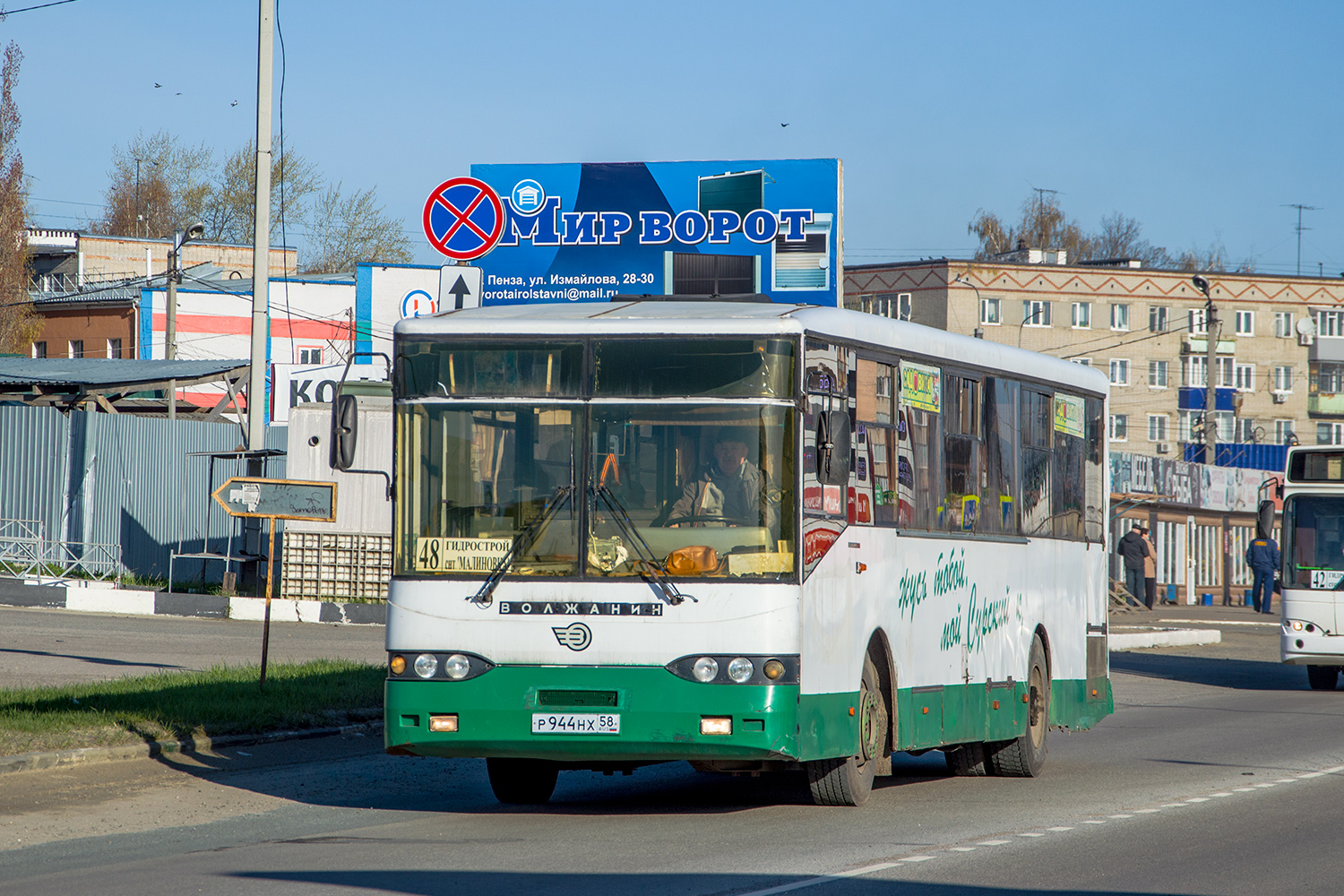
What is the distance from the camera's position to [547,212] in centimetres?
3006

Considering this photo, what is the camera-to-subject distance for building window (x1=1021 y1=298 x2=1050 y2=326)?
88.8m

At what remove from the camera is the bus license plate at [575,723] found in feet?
29.7

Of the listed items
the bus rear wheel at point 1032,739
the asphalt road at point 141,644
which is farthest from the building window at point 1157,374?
the bus rear wheel at point 1032,739

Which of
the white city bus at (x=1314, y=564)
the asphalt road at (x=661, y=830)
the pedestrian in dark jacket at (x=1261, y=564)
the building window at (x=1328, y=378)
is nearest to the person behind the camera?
the asphalt road at (x=661, y=830)

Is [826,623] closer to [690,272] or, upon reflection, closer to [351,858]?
[351,858]

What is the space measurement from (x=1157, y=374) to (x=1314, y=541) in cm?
7201

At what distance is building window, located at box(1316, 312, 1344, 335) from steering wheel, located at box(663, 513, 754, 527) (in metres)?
93.3

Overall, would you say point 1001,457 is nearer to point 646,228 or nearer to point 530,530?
point 530,530

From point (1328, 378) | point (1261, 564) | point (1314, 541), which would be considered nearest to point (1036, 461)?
point (1314, 541)

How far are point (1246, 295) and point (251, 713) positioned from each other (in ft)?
289

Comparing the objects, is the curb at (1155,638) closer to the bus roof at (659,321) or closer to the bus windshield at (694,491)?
the bus roof at (659,321)

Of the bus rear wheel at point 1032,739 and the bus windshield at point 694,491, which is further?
the bus rear wheel at point 1032,739

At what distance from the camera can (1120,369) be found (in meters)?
91.3

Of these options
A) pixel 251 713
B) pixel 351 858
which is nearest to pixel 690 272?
pixel 251 713
